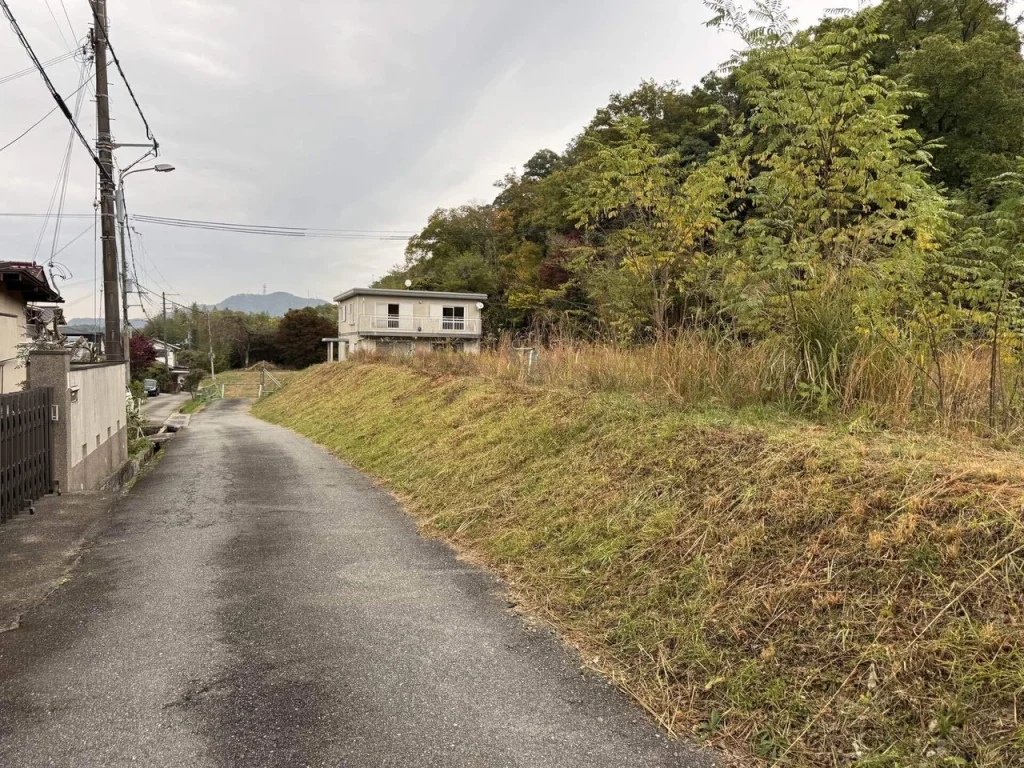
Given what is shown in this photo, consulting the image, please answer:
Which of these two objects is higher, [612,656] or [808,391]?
[808,391]

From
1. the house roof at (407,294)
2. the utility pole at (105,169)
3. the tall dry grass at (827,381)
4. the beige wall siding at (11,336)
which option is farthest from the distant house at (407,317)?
the tall dry grass at (827,381)

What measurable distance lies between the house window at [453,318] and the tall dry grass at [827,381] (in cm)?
3163

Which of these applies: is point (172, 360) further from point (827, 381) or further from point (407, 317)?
point (827, 381)

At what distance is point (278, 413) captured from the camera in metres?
23.0

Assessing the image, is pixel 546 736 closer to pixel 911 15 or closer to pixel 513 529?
pixel 513 529

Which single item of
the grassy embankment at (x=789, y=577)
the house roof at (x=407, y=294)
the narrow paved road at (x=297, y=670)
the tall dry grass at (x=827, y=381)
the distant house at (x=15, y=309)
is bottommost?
the narrow paved road at (x=297, y=670)

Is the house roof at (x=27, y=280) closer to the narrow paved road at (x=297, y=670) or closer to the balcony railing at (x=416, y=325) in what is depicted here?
the narrow paved road at (x=297, y=670)

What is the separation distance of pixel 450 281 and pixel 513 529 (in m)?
40.6

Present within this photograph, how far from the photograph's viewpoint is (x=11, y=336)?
10859 mm

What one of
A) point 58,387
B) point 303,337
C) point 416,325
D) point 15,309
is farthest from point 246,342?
point 58,387

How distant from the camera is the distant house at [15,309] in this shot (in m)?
10.1

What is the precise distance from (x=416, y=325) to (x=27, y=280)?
26522mm

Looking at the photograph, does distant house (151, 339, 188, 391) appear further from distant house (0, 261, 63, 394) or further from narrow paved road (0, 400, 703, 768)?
narrow paved road (0, 400, 703, 768)

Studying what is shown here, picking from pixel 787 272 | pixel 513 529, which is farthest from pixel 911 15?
pixel 513 529
